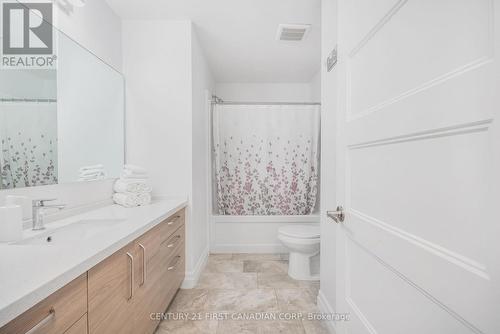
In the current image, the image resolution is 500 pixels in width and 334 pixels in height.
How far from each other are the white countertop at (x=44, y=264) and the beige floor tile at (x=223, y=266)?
149 centimetres

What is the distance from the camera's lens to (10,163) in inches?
46.5

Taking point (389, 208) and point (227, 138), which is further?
point (227, 138)

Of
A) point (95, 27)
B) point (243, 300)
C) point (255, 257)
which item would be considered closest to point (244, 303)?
point (243, 300)

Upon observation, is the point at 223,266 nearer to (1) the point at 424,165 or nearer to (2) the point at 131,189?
(2) the point at 131,189

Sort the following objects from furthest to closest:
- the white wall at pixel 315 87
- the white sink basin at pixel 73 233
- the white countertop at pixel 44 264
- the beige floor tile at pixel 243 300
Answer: the white wall at pixel 315 87 < the beige floor tile at pixel 243 300 < the white sink basin at pixel 73 233 < the white countertop at pixel 44 264

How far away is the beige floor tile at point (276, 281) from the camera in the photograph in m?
2.21

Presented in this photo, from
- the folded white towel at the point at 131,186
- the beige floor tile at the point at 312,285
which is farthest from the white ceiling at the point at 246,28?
the beige floor tile at the point at 312,285

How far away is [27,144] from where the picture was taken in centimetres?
129

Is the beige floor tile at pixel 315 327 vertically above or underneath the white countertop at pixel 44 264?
underneath

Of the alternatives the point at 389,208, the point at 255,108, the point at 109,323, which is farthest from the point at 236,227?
the point at 389,208

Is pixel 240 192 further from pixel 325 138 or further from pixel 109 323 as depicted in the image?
pixel 109 323

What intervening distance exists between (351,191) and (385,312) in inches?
16.0

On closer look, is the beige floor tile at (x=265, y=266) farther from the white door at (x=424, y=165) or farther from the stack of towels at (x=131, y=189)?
the white door at (x=424, y=165)

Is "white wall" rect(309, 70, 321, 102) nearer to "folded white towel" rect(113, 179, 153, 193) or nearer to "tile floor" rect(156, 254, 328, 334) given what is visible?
"tile floor" rect(156, 254, 328, 334)
